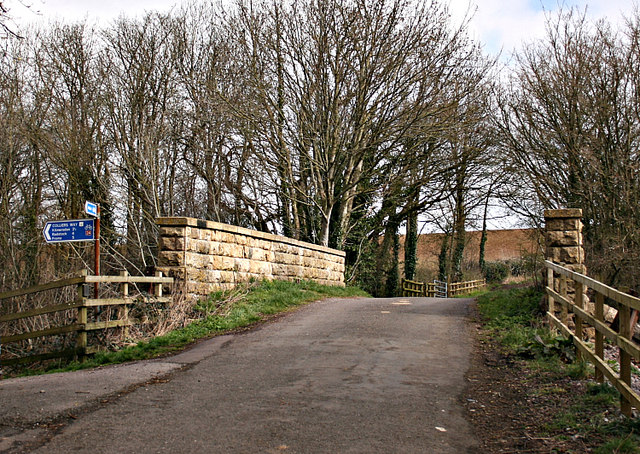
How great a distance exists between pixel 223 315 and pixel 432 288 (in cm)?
2290

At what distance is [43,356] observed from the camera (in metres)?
10.2

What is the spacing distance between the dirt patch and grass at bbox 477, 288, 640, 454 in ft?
0.07

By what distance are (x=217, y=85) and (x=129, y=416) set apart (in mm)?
20118

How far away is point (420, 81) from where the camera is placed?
22.4 m

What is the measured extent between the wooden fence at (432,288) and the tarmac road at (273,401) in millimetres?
22466

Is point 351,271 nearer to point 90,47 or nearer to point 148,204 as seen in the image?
point 148,204

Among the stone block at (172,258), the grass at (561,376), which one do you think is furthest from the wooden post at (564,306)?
the stone block at (172,258)

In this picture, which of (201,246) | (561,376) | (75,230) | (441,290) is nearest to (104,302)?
(75,230)

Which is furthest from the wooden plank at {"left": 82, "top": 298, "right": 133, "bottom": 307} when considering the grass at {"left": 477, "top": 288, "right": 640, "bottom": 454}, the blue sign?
the grass at {"left": 477, "top": 288, "right": 640, "bottom": 454}

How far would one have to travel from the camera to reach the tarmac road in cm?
483

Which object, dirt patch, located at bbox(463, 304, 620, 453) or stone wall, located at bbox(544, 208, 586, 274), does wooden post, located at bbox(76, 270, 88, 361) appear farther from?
stone wall, located at bbox(544, 208, 586, 274)

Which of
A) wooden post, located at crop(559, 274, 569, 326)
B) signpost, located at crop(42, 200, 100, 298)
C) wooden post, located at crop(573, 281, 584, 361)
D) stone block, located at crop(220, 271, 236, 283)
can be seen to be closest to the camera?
wooden post, located at crop(573, 281, 584, 361)

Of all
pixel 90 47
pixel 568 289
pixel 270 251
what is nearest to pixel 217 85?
pixel 90 47

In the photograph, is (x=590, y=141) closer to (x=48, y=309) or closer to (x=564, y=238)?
(x=564, y=238)
